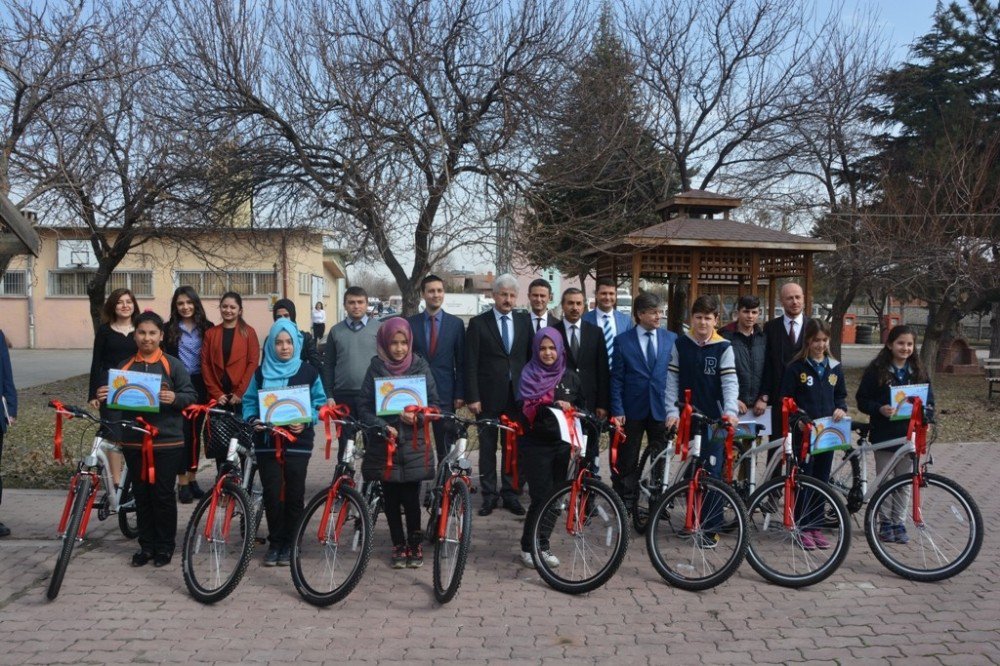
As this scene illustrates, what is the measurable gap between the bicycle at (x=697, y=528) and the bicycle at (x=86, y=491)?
339 centimetres

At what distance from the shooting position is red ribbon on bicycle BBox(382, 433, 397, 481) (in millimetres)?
5160

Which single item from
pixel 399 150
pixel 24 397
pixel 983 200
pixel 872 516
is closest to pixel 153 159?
pixel 399 150

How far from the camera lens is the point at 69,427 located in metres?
11.7

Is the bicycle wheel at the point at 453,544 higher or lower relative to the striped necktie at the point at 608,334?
lower

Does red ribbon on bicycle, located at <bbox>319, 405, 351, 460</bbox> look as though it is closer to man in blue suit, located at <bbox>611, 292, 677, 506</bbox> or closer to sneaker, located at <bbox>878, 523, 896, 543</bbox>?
man in blue suit, located at <bbox>611, 292, 677, 506</bbox>

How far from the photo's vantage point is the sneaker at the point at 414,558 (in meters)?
5.69

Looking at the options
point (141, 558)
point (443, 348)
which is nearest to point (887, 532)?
point (443, 348)

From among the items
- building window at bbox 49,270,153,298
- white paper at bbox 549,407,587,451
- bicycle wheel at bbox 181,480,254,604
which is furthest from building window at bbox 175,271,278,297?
white paper at bbox 549,407,587,451

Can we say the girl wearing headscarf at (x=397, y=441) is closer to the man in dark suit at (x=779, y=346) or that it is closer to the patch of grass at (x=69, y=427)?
the patch of grass at (x=69, y=427)

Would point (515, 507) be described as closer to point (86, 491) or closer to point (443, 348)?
point (443, 348)

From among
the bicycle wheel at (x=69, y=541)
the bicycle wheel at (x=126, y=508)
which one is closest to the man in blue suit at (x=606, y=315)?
the bicycle wheel at (x=126, y=508)

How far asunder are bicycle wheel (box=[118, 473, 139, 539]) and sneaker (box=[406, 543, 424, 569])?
6.32 feet

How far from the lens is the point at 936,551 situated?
5559 mm

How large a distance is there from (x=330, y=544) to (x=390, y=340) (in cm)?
130
